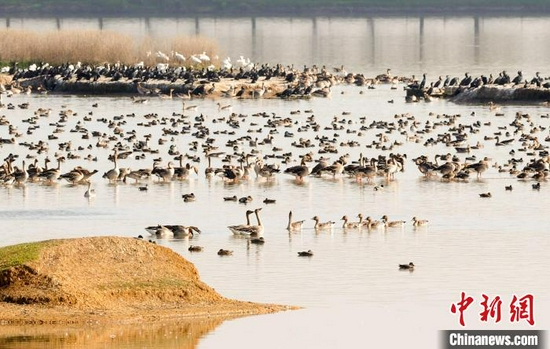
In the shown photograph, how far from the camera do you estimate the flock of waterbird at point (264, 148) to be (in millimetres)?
45438

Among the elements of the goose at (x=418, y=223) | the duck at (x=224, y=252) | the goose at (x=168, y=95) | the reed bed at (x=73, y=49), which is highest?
the reed bed at (x=73, y=49)

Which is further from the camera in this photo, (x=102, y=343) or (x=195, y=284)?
(x=195, y=284)

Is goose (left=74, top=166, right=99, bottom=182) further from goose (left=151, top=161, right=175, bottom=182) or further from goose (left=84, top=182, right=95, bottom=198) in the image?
goose (left=84, top=182, right=95, bottom=198)

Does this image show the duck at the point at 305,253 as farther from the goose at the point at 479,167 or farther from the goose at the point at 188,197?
the goose at the point at 479,167

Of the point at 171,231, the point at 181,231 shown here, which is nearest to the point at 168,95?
the point at 171,231

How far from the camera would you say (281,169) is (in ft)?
160

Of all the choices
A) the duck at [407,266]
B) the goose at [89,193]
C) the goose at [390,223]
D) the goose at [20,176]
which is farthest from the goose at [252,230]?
the goose at [20,176]

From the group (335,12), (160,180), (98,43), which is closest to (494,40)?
(335,12)

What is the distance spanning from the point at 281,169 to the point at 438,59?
226 ft

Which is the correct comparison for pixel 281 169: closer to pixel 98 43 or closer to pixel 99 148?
pixel 99 148

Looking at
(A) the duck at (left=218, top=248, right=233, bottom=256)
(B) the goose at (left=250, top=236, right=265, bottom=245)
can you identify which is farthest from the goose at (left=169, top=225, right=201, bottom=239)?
(A) the duck at (left=218, top=248, right=233, bottom=256)

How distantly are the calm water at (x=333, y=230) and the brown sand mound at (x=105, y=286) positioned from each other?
73 cm

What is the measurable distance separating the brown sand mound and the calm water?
0.73 m

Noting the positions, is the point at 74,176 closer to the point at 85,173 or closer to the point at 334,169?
the point at 85,173
